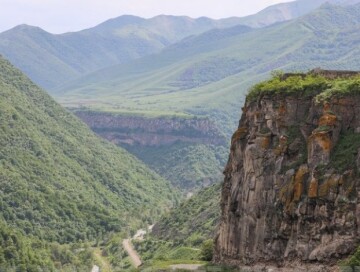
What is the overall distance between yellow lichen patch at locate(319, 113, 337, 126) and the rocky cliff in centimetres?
8

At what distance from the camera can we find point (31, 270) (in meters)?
127

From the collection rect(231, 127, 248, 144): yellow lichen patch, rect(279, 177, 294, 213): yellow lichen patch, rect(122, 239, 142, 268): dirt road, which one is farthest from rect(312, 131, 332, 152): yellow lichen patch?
rect(122, 239, 142, 268): dirt road

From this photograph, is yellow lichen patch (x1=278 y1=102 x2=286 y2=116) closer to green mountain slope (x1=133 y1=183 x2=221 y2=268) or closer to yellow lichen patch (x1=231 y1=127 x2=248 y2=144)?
yellow lichen patch (x1=231 y1=127 x2=248 y2=144)

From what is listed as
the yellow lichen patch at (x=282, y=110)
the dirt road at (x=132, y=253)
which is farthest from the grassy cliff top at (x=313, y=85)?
the dirt road at (x=132, y=253)

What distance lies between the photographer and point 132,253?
155 m

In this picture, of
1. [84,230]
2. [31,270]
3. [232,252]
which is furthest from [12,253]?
[232,252]

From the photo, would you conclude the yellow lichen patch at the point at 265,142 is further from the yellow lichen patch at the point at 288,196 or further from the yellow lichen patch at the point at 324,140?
the yellow lichen patch at the point at 324,140

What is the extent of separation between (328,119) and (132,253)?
111839 millimetres

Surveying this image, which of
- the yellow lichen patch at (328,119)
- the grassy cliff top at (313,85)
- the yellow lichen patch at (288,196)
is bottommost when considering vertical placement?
the yellow lichen patch at (288,196)

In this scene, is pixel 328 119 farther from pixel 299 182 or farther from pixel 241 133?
pixel 241 133

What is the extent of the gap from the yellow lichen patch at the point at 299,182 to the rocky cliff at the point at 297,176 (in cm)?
6

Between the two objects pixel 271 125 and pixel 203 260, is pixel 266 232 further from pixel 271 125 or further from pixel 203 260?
pixel 203 260

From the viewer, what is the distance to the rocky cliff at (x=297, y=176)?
146 feet

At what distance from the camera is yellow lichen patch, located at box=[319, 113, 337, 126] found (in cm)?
4656
